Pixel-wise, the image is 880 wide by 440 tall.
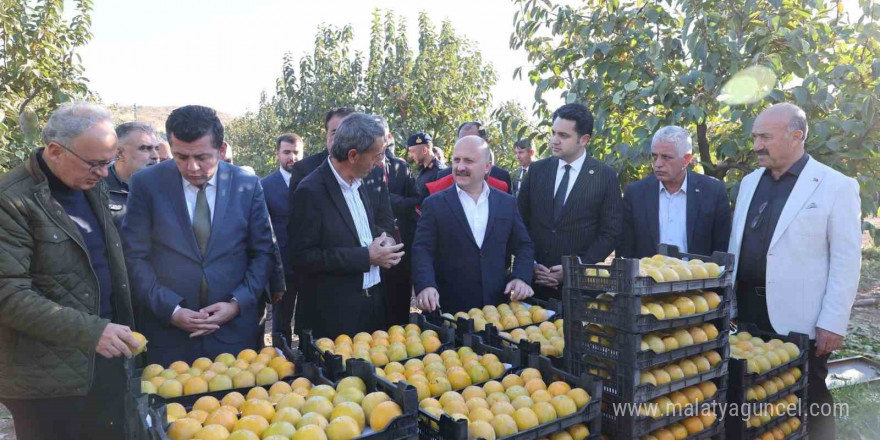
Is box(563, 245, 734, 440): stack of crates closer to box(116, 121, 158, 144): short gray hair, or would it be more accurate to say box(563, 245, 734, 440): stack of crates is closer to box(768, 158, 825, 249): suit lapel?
box(768, 158, 825, 249): suit lapel

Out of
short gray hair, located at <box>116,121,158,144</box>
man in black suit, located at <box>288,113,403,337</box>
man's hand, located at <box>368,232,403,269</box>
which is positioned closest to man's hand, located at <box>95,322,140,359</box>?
man in black suit, located at <box>288,113,403,337</box>

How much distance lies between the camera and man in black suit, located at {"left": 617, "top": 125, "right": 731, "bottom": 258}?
A: 153 inches

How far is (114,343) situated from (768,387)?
2.93 metres

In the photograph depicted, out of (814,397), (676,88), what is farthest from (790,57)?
(814,397)

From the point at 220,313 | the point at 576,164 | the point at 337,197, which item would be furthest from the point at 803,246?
the point at 220,313

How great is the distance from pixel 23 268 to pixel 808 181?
385cm

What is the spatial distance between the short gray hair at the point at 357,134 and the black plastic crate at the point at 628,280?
1286 millimetres

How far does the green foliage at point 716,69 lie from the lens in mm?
4184

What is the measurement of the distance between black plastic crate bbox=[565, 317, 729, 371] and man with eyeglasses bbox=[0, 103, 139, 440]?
1820 mm

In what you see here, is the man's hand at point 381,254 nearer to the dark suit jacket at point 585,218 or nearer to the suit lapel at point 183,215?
the suit lapel at point 183,215

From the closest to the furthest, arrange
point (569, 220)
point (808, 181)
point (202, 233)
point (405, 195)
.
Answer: point (202, 233)
point (808, 181)
point (569, 220)
point (405, 195)

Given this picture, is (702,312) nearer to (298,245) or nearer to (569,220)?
(569,220)

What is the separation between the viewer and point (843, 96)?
4285mm

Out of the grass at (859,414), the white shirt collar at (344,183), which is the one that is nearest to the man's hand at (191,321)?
the white shirt collar at (344,183)
